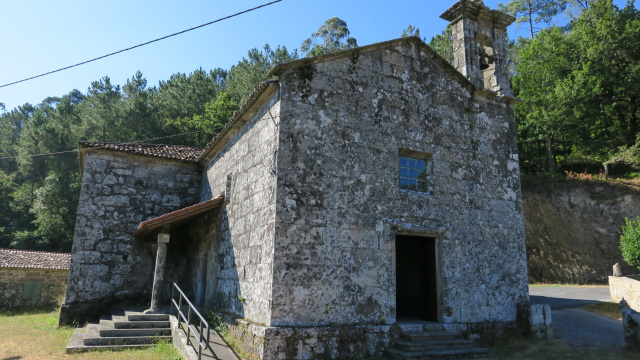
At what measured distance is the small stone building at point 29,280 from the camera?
18.4 m

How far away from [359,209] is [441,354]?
9.16 feet

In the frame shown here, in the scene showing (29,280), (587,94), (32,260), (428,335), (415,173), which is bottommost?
(428,335)

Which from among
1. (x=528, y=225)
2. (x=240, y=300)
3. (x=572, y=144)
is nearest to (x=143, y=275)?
(x=240, y=300)

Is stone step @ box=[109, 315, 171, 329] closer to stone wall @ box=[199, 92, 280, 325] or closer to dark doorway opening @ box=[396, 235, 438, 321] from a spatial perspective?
stone wall @ box=[199, 92, 280, 325]

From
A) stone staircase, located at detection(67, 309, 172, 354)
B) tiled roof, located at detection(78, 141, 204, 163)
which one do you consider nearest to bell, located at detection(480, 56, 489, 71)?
tiled roof, located at detection(78, 141, 204, 163)

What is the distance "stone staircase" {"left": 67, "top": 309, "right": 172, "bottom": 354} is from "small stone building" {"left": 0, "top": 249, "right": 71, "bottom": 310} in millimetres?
12169

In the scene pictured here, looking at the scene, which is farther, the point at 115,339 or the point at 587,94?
the point at 587,94

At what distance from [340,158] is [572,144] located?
22.7 m

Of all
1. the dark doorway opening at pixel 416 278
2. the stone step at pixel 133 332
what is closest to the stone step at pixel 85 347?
the stone step at pixel 133 332

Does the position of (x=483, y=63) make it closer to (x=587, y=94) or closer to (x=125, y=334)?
(x=125, y=334)

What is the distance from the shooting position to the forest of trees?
76.5ft

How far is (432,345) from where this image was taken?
6.97 metres

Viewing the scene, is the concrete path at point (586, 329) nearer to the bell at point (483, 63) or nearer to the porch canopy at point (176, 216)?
the bell at point (483, 63)

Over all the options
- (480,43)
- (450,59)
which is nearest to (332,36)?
(450,59)
